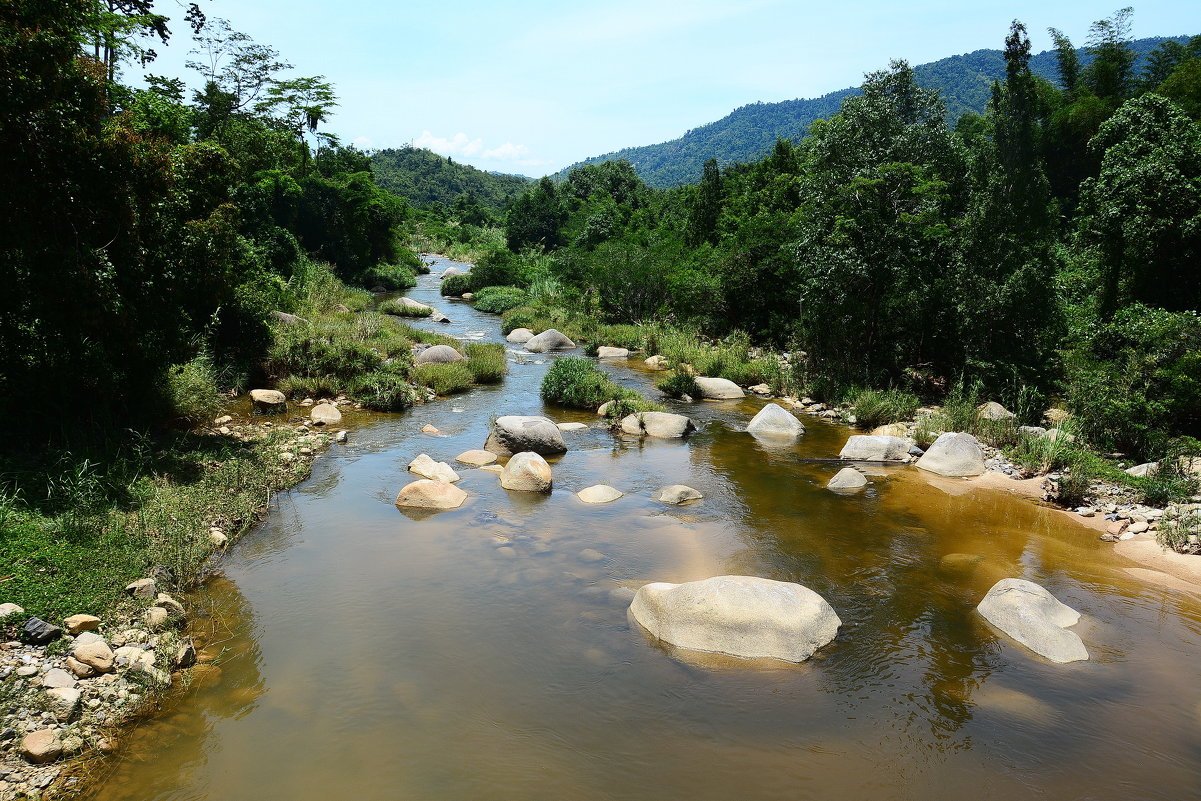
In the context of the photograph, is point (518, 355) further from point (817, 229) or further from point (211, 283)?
point (211, 283)

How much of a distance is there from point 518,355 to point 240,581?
16281mm

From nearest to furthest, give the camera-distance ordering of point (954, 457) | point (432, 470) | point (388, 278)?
1. point (432, 470)
2. point (954, 457)
3. point (388, 278)

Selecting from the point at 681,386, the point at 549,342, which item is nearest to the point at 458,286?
the point at 549,342

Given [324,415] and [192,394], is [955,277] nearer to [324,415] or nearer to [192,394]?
[324,415]

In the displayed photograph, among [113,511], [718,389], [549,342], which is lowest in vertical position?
[718,389]

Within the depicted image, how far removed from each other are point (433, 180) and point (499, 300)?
3552 inches

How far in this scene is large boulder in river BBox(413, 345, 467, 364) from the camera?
19797 mm

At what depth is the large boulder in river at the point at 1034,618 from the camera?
6.89 m

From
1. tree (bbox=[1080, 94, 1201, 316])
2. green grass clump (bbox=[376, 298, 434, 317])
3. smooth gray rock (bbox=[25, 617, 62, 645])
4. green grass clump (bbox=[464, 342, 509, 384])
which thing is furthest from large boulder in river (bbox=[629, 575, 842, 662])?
green grass clump (bbox=[376, 298, 434, 317])

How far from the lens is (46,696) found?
5047 millimetres

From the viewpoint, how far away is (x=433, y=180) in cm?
11438

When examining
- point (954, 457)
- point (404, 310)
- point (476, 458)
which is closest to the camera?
point (476, 458)

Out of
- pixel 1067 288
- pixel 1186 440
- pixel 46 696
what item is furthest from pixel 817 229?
pixel 46 696

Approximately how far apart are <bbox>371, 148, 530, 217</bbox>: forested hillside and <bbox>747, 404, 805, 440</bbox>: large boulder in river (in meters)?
87.3
